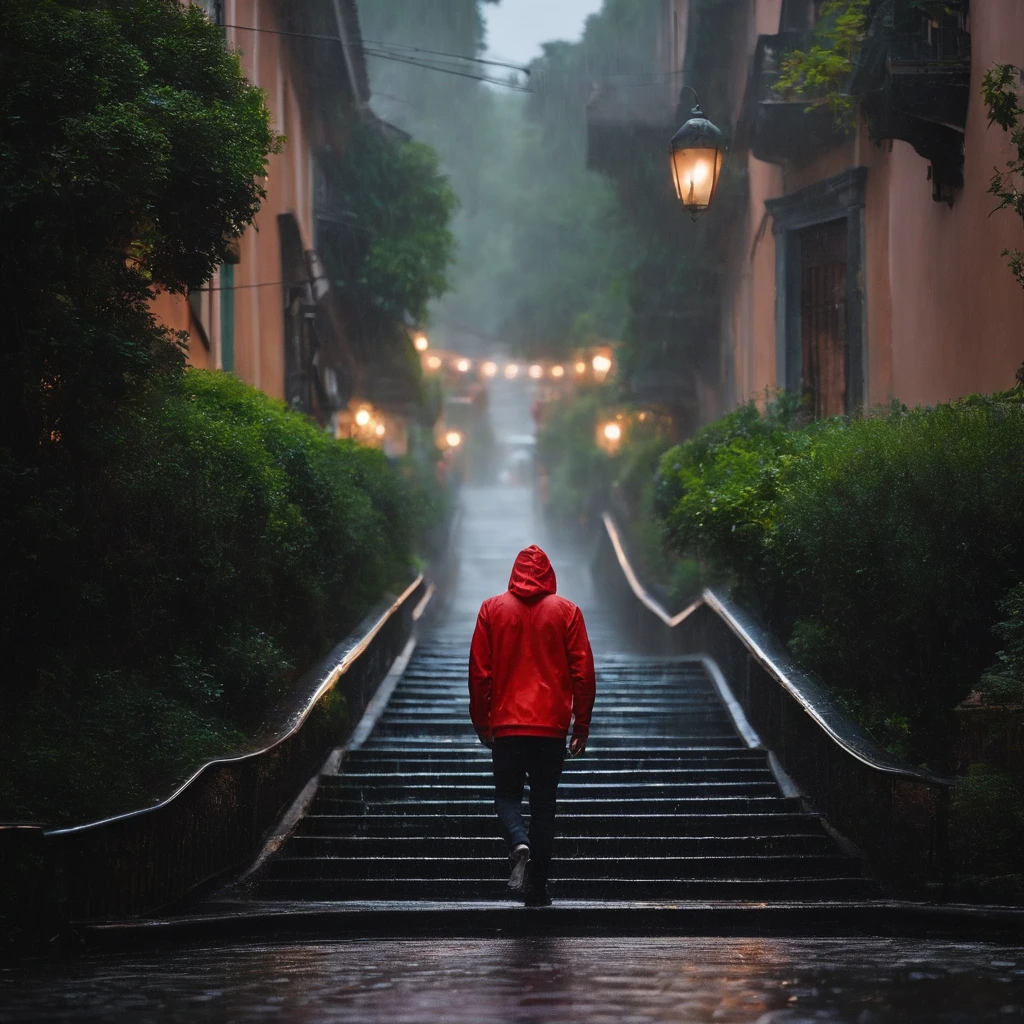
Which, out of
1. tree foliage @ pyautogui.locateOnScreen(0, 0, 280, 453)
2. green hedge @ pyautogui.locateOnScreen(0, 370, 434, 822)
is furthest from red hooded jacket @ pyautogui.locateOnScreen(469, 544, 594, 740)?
tree foliage @ pyautogui.locateOnScreen(0, 0, 280, 453)

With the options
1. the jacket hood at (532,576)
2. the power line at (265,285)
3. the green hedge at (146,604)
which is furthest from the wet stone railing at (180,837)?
the power line at (265,285)

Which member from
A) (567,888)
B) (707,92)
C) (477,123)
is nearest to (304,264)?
(707,92)

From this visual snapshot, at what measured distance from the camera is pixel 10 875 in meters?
6.30

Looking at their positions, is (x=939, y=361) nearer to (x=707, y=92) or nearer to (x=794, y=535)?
(x=794, y=535)

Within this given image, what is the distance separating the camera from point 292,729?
990 cm

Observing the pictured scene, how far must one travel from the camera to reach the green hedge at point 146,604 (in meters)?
7.70

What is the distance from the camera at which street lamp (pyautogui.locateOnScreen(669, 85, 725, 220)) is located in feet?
37.6

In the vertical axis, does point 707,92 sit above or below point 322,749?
above

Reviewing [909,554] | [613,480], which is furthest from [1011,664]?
[613,480]

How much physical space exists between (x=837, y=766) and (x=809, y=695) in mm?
Result: 944

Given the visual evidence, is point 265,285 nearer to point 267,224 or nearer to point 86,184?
point 267,224

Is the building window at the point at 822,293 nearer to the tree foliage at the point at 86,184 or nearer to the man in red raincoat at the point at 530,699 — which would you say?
the tree foliage at the point at 86,184

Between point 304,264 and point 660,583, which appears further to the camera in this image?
point 660,583

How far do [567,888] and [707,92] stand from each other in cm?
1932
